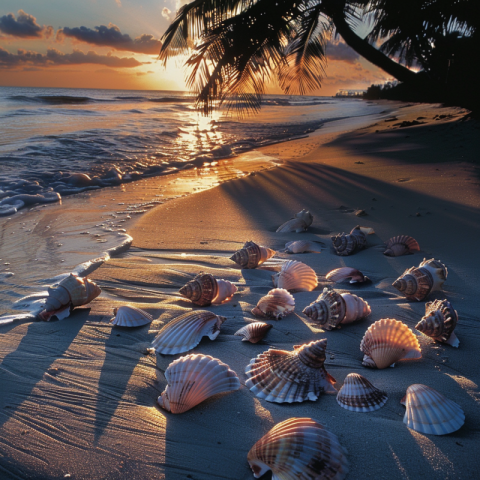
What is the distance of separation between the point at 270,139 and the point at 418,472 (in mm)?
13059

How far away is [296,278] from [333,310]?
665mm

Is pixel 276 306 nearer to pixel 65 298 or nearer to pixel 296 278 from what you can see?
pixel 296 278

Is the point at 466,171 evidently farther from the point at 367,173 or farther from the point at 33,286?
the point at 33,286

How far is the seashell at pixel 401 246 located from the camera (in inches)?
130

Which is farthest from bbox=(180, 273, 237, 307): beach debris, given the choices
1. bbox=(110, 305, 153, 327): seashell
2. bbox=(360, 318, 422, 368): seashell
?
bbox=(360, 318, 422, 368): seashell

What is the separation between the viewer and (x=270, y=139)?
1358 centimetres

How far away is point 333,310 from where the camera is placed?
2.13m

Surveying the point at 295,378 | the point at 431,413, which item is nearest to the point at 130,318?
the point at 295,378

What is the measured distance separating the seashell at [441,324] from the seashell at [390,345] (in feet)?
0.40

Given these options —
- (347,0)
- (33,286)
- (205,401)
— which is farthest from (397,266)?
(347,0)

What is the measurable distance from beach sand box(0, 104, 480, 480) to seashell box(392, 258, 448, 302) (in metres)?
0.09

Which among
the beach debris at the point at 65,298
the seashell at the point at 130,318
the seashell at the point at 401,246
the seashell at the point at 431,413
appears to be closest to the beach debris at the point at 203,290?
the seashell at the point at 130,318

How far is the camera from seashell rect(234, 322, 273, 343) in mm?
2096

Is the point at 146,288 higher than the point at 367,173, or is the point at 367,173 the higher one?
the point at 367,173
